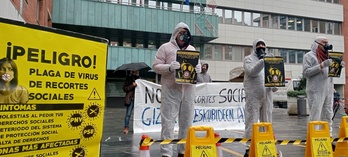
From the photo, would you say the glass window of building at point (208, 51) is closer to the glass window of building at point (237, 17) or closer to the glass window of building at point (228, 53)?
the glass window of building at point (228, 53)

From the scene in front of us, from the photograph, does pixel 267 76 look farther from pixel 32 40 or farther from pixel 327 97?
pixel 32 40

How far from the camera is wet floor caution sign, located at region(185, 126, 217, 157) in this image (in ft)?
13.5

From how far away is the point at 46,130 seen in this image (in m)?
2.77

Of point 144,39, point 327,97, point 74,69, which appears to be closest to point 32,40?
point 74,69

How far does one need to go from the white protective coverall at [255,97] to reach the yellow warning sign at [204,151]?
4.55ft

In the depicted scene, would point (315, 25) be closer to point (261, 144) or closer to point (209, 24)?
point (209, 24)

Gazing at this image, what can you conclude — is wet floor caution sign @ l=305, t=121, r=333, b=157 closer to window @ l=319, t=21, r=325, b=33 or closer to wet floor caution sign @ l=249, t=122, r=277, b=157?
wet floor caution sign @ l=249, t=122, r=277, b=157

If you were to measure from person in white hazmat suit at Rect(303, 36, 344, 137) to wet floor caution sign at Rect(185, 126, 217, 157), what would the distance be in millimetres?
2849

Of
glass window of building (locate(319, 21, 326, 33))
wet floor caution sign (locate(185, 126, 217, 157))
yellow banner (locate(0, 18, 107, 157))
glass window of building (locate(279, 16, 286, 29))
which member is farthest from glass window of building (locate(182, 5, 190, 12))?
yellow banner (locate(0, 18, 107, 157))

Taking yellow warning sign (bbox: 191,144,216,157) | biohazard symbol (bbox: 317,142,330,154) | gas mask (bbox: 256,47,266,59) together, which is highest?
gas mask (bbox: 256,47,266,59)

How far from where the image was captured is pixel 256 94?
5.42 meters

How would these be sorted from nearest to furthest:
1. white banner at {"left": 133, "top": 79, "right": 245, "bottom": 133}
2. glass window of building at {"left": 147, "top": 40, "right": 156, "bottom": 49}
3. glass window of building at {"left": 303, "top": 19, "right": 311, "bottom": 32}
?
white banner at {"left": 133, "top": 79, "right": 245, "bottom": 133}, glass window of building at {"left": 147, "top": 40, "right": 156, "bottom": 49}, glass window of building at {"left": 303, "top": 19, "right": 311, "bottom": 32}

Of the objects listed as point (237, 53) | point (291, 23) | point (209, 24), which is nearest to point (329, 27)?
point (291, 23)

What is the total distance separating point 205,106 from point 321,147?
18.3 ft
